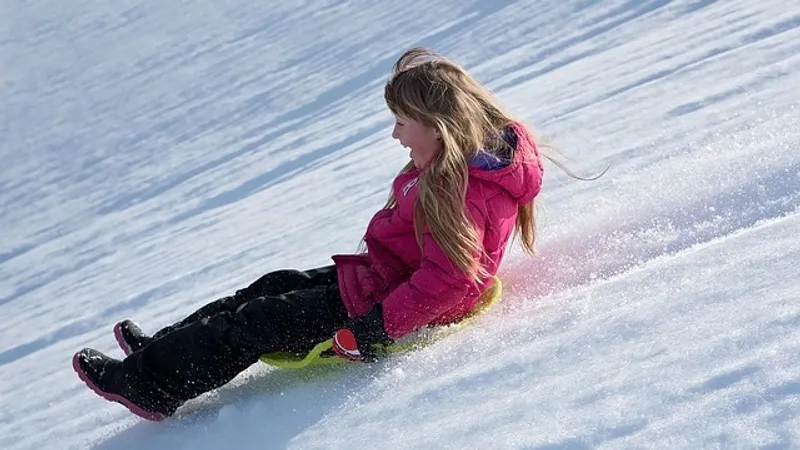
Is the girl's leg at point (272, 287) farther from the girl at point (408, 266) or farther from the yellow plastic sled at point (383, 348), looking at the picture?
the yellow plastic sled at point (383, 348)

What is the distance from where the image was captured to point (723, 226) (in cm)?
323

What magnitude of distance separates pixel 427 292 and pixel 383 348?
22 centimetres

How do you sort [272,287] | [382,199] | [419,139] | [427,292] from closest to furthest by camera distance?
[427,292], [419,139], [272,287], [382,199]

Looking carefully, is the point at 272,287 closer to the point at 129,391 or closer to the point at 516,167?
the point at 129,391

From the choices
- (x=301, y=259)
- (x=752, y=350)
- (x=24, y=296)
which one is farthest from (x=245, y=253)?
(x=752, y=350)

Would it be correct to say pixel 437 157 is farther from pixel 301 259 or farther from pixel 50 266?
pixel 50 266

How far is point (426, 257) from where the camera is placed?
2875 mm

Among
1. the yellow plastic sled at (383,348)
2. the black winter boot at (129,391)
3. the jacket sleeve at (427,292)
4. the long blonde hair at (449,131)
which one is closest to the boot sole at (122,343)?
the black winter boot at (129,391)

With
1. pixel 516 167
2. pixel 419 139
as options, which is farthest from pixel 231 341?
pixel 516 167

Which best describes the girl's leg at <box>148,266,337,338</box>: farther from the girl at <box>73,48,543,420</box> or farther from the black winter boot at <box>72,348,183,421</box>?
the black winter boot at <box>72,348,183,421</box>

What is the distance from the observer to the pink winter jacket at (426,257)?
9.36 ft

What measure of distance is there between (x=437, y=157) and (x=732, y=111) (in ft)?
6.51

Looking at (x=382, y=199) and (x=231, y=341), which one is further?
(x=382, y=199)

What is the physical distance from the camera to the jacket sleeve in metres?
2.84
